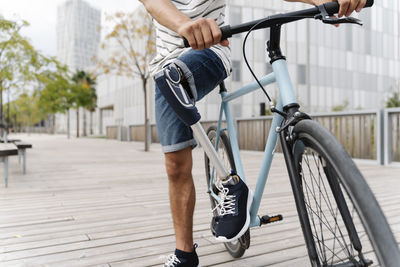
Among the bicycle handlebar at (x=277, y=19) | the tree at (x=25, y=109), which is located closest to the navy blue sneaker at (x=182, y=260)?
the bicycle handlebar at (x=277, y=19)

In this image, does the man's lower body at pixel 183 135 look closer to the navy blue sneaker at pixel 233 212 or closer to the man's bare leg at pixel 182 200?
the man's bare leg at pixel 182 200

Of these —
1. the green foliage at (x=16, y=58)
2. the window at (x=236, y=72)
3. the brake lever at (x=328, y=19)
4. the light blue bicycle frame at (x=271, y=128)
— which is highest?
the window at (x=236, y=72)

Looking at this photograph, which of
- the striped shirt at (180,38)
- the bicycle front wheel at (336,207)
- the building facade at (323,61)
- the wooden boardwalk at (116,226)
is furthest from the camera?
the building facade at (323,61)

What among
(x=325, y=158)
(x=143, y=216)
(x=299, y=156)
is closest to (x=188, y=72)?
(x=299, y=156)

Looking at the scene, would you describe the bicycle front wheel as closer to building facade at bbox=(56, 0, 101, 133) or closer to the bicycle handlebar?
the bicycle handlebar

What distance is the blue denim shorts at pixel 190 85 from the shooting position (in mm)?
1499

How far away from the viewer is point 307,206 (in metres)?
1.25

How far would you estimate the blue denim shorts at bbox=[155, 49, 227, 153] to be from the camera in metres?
1.50

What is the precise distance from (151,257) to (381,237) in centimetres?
165

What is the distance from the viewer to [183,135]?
5.57 feet

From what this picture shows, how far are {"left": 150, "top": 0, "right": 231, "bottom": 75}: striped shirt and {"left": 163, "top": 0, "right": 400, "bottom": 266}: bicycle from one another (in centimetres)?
28

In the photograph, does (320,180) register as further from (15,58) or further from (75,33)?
(75,33)

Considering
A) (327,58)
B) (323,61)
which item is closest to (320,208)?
(323,61)

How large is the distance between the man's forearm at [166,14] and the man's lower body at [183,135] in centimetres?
19
